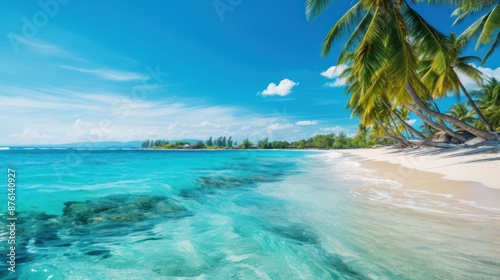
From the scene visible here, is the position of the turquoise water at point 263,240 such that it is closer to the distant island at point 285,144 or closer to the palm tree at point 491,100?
the palm tree at point 491,100

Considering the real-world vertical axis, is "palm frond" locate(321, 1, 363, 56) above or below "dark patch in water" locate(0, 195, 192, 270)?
above

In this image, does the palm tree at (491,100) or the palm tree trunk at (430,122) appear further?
the palm tree at (491,100)

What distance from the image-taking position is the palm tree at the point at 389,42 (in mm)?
8359

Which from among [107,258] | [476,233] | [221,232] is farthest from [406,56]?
[107,258]

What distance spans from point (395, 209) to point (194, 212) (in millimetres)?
4539

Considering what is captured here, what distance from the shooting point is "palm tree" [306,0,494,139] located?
8359 millimetres

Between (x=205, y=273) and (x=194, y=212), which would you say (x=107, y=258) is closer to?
(x=205, y=273)

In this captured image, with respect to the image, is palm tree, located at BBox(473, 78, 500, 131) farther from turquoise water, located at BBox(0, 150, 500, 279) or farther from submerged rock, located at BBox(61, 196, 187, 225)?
submerged rock, located at BBox(61, 196, 187, 225)

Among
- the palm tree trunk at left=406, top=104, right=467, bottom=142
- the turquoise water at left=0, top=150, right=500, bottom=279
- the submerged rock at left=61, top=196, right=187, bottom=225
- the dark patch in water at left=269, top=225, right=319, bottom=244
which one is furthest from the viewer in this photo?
the palm tree trunk at left=406, top=104, right=467, bottom=142

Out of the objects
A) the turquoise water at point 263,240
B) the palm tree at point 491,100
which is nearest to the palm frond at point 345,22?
the turquoise water at point 263,240

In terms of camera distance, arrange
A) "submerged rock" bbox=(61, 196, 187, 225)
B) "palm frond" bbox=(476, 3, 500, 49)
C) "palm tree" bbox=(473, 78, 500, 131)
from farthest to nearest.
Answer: "palm tree" bbox=(473, 78, 500, 131) → "palm frond" bbox=(476, 3, 500, 49) → "submerged rock" bbox=(61, 196, 187, 225)

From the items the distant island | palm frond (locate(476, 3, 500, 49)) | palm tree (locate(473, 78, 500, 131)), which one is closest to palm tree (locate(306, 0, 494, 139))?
palm frond (locate(476, 3, 500, 49))

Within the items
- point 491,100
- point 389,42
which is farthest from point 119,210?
point 491,100

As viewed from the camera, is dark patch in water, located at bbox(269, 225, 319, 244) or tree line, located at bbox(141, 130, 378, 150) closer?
dark patch in water, located at bbox(269, 225, 319, 244)
